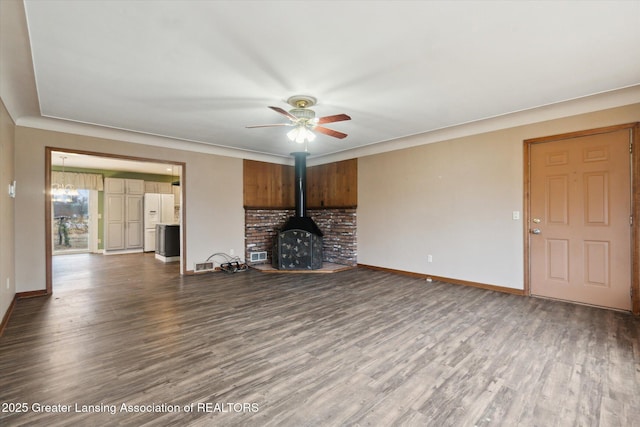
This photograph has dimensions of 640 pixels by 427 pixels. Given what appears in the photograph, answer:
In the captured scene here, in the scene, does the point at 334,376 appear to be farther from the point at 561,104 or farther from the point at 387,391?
the point at 561,104

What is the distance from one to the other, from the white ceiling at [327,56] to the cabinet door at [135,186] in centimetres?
541

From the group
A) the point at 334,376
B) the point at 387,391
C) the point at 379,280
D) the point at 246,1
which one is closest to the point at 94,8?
the point at 246,1

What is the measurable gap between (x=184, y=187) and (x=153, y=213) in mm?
4137

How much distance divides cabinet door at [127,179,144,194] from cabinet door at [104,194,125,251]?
0.99 feet

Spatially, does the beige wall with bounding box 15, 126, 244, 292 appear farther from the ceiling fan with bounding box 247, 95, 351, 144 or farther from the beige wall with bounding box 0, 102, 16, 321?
the ceiling fan with bounding box 247, 95, 351, 144

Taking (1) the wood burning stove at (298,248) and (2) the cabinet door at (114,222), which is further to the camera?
(2) the cabinet door at (114,222)

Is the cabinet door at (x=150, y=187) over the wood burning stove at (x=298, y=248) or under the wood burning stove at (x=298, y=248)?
over

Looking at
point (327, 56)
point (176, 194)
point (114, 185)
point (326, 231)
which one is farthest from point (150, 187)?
point (327, 56)

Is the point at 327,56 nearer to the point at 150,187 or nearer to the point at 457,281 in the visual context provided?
the point at 457,281

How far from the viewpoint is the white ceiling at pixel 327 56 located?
6.24 ft

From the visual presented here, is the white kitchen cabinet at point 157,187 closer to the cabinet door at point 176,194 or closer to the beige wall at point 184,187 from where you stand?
the cabinet door at point 176,194

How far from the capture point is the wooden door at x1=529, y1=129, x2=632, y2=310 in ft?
11.0

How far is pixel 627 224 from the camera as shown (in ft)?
10.8

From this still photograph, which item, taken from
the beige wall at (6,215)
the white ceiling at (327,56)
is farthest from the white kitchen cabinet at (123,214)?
the white ceiling at (327,56)
